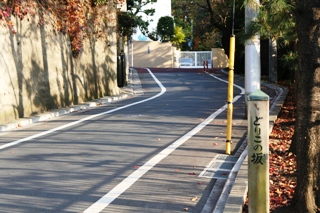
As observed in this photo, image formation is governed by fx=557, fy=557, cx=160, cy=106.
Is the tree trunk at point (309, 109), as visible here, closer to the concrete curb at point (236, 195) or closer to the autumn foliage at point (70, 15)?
the concrete curb at point (236, 195)

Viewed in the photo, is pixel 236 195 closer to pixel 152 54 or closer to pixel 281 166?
pixel 281 166

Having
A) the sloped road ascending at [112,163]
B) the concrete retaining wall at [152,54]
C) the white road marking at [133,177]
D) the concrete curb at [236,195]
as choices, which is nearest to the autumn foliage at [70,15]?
the sloped road ascending at [112,163]

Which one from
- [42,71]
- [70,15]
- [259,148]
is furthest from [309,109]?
[70,15]

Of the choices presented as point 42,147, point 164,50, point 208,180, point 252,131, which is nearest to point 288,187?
point 208,180

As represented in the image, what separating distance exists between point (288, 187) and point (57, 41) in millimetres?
14051

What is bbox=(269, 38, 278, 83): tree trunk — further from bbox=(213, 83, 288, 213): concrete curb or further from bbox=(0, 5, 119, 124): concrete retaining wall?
bbox=(213, 83, 288, 213): concrete curb

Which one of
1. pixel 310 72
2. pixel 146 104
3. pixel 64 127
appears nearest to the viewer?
pixel 310 72

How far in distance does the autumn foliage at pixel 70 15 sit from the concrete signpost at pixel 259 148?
426 inches

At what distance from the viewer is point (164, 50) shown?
5622 centimetres

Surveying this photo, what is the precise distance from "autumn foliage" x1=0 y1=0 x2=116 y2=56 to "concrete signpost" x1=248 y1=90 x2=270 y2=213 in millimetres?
10820

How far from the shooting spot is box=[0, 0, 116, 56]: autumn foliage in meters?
15.7

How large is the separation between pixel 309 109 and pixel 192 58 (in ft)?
173

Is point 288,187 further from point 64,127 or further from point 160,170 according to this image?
point 64,127

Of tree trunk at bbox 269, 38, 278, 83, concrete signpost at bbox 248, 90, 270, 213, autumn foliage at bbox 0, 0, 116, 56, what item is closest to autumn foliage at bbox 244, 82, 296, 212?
concrete signpost at bbox 248, 90, 270, 213
